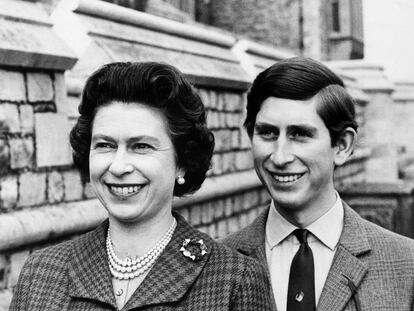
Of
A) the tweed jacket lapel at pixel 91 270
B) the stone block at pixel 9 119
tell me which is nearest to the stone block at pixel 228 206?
the stone block at pixel 9 119

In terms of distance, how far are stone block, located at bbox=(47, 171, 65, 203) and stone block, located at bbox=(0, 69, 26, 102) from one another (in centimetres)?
46

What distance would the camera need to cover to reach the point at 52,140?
12.1 ft

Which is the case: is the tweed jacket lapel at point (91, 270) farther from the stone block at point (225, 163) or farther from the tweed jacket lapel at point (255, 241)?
the stone block at point (225, 163)

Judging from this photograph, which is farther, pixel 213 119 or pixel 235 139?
pixel 235 139

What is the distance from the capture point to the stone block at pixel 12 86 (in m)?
3.32

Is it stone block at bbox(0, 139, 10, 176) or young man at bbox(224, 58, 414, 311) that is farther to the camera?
stone block at bbox(0, 139, 10, 176)

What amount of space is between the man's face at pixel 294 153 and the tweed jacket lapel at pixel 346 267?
0.49 feet

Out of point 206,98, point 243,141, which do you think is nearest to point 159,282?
point 206,98

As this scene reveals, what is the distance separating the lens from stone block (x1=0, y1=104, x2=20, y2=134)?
11.0 ft

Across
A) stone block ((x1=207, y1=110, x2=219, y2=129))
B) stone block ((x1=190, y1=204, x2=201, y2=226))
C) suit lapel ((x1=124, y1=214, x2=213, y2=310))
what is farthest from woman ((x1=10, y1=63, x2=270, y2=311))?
stone block ((x1=207, y1=110, x2=219, y2=129))

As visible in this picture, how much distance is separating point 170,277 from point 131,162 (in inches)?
13.6

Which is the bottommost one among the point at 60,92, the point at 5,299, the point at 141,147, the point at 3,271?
the point at 5,299

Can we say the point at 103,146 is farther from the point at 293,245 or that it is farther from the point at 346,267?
the point at 346,267

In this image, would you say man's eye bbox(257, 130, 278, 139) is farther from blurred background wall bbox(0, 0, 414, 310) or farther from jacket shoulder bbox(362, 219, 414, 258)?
blurred background wall bbox(0, 0, 414, 310)
